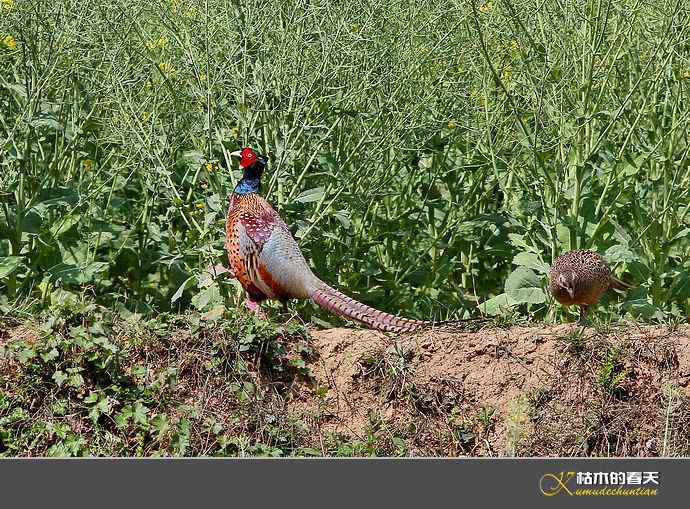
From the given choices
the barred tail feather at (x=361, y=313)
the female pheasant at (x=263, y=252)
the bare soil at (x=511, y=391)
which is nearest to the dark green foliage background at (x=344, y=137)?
the female pheasant at (x=263, y=252)

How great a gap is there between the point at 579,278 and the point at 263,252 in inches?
75.0

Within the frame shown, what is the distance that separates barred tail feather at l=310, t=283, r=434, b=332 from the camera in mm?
7367

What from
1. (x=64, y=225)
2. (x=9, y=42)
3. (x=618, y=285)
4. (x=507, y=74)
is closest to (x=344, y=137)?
(x=507, y=74)

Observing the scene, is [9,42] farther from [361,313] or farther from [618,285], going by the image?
[618,285]

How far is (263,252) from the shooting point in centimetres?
771

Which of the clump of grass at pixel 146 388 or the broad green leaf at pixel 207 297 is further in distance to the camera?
the broad green leaf at pixel 207 297

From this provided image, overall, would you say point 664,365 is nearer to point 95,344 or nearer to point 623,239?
point 623,239

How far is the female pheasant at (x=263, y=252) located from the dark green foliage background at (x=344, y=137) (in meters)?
0.37

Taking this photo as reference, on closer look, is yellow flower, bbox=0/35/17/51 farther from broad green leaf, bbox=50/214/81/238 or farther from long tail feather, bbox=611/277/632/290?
long tail feather, bbox=611/277/632/290

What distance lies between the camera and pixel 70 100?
29.4 feet

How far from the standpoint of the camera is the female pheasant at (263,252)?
25.3 ft

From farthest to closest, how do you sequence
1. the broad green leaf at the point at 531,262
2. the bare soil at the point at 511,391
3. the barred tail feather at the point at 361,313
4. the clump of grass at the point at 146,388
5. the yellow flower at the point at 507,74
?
1. the yellow flower at the point at 507,74
2. the broad green leaf at the point at 531,262
3. the barred tail feather at the point at 361,313
4. the bare soil at the point at 511,391
5. the clump of grass at the point at 146,388

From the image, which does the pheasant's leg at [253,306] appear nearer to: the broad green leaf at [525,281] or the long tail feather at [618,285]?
the broad green leaf at [525,281]

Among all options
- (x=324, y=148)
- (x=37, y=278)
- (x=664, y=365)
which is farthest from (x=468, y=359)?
(x=37, y=278)
